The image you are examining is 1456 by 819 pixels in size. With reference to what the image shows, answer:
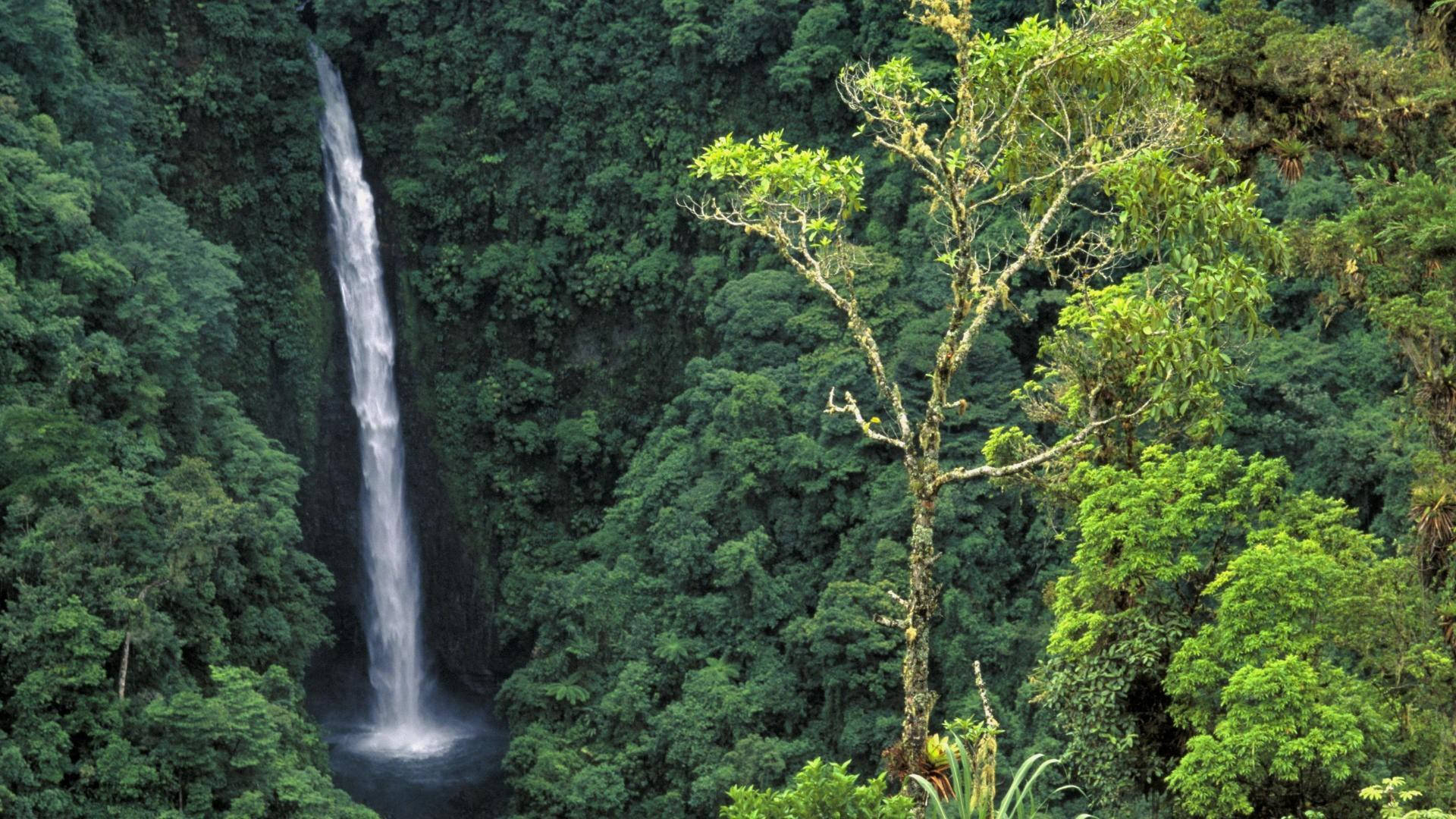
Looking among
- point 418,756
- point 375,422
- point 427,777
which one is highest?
point 375,422

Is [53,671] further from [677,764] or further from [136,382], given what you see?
[677,764]

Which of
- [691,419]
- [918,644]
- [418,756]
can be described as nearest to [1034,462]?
[918,644]

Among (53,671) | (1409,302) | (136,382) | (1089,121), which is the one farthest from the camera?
(136,382)

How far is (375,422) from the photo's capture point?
90.0ft

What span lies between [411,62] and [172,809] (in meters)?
14.7

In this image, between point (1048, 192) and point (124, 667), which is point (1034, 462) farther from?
point (124, 667)

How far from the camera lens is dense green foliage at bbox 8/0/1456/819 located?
11820mm

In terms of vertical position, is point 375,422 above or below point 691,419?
above

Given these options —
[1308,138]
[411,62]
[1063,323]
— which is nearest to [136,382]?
[411,62]

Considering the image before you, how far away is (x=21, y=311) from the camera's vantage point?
1888 centimetres

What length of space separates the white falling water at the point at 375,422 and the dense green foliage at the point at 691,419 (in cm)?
47

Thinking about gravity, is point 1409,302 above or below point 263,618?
above

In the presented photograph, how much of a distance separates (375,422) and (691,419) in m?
6.19

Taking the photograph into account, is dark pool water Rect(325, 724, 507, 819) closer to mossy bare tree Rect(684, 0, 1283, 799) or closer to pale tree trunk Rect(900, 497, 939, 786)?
mossy bare tree Rect(684, 0, 1283, 799)
